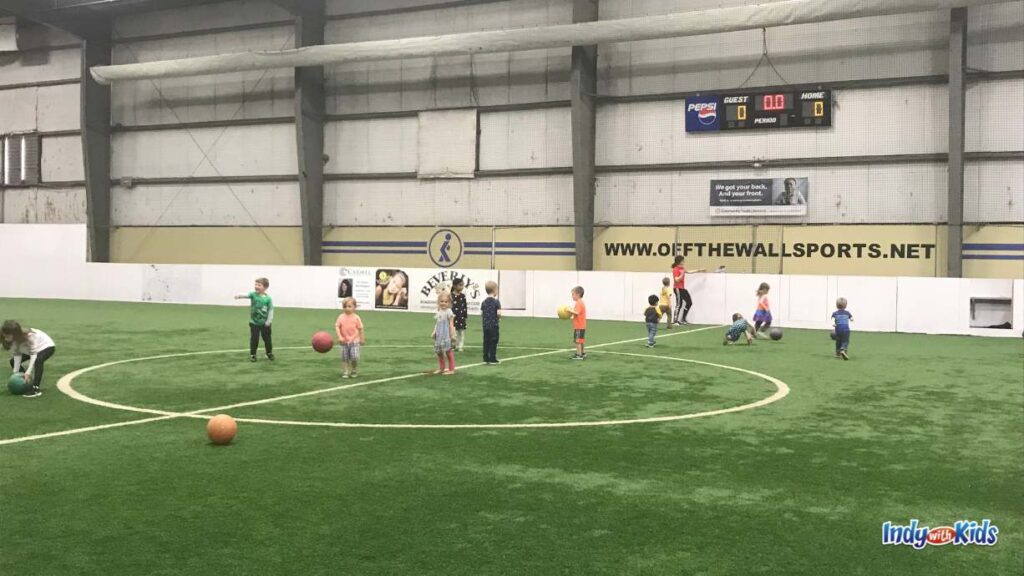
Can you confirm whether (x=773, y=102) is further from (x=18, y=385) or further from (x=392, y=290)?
(x=18, y=385)

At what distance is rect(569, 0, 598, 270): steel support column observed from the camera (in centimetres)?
3750

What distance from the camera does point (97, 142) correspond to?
155ft

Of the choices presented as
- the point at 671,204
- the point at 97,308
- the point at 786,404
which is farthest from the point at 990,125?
the point at 97,308

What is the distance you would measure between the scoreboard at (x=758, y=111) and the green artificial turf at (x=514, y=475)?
59.9 ft

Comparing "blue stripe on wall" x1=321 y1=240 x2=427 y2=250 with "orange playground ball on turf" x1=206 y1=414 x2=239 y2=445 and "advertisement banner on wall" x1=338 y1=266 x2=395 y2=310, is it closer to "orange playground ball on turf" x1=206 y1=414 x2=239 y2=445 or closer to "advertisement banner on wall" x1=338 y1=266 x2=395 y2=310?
"advertisement banner on wall" x1=338 y1=266 x2=395 y2=310

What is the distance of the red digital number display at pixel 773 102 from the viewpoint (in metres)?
35.7

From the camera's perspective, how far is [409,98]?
42250 millimetres

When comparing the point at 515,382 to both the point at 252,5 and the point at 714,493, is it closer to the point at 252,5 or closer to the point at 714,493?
the point at 714,493

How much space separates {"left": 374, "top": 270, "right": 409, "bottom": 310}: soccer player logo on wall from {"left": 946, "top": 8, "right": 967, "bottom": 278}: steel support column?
68.7 feet

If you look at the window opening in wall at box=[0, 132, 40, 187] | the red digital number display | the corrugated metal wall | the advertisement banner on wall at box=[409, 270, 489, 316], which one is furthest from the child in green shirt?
the window opening in wall at box=[0, 132, 40, 187]

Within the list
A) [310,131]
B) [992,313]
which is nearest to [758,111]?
[992,313]

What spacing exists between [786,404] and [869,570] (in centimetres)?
815

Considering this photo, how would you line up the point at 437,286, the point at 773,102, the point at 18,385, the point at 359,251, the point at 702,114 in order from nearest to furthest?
the point at 18,385, the point at 773,102, the point at 702,114, the point at 437,286, the point at 359,251

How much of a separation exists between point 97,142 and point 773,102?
109 feet
